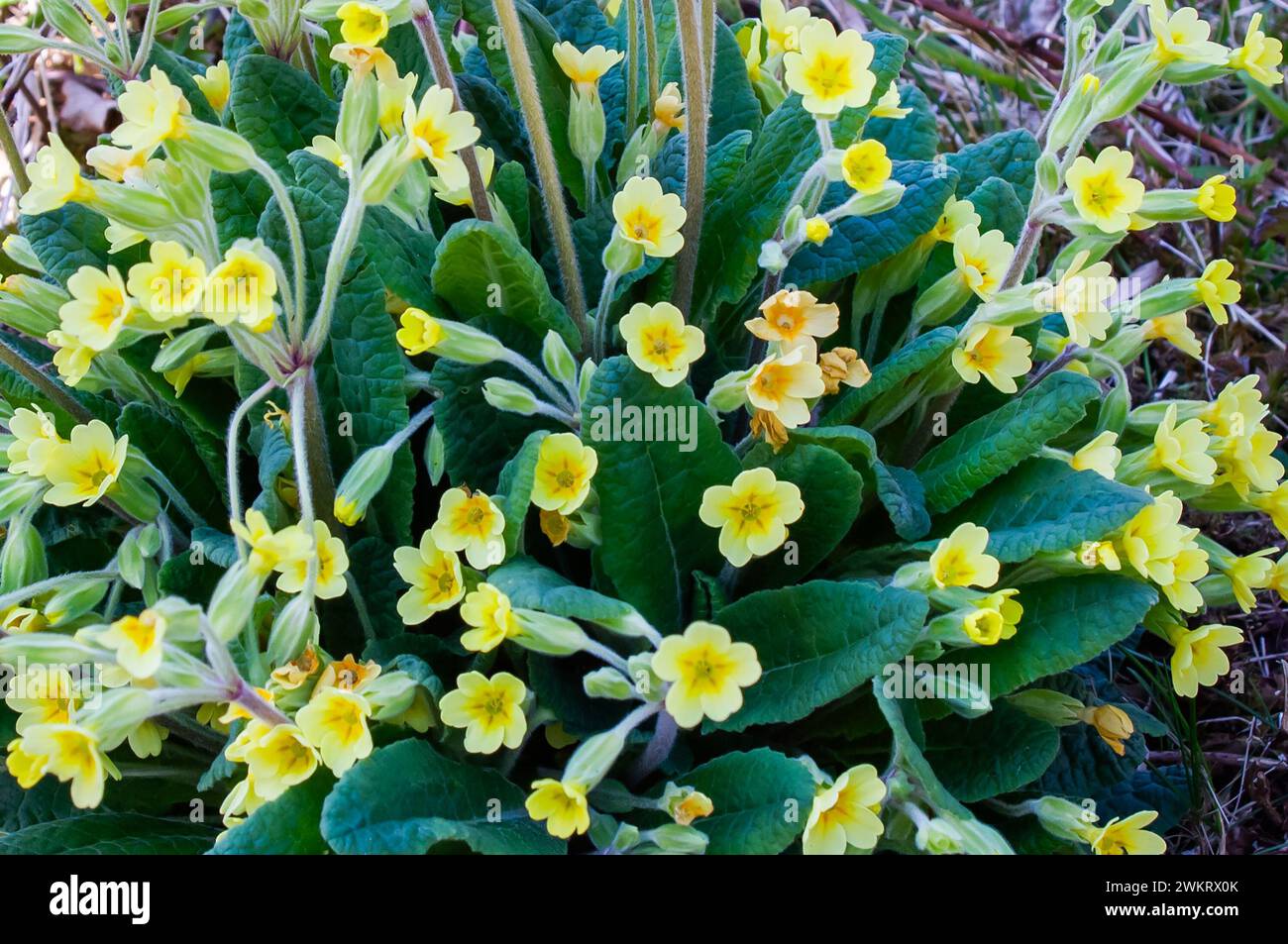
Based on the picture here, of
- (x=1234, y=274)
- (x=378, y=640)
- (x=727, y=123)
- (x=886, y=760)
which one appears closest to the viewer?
(x=378, y=640)

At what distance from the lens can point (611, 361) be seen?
1543 millimetres

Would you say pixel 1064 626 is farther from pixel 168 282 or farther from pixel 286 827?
pixel 168 282

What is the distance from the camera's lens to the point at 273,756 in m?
1.48

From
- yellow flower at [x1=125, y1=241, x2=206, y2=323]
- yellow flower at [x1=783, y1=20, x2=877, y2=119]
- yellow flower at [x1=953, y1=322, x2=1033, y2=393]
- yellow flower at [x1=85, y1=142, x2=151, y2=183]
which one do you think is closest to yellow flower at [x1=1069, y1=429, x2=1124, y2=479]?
yellow flower at [x1=953, y1=322, x2=1033, y2=393]

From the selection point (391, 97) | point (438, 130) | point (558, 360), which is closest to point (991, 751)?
point (558, 360)

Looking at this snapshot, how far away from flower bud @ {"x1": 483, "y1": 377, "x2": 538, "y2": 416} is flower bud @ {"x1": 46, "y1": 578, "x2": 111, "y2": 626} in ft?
1.98

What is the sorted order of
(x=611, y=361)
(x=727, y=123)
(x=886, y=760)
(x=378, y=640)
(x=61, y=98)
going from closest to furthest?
(x=611, y=361) < (x=378, y=640) < (x=886, y=760) < (x=727, y=123) < (x=61, y=98)

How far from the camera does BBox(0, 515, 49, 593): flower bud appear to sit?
5.55 feet

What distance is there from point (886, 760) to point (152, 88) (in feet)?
4.34

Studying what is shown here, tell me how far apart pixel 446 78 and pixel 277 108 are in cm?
34

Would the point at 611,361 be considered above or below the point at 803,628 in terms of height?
above
